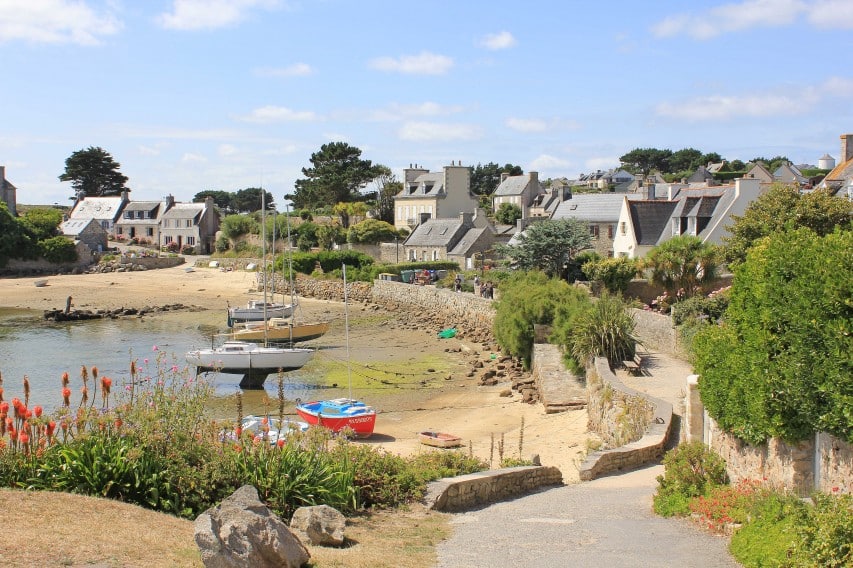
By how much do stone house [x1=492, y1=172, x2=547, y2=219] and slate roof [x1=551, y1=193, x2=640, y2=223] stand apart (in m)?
35.3

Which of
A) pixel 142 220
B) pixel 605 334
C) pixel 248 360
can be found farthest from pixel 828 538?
pixel 142 220

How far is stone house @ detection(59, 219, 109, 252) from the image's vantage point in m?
91.7

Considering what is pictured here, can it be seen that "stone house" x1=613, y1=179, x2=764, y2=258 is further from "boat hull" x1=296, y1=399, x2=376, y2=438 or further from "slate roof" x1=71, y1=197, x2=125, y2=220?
"slate roof" x1=71, y1=197, x2=125, y2=220

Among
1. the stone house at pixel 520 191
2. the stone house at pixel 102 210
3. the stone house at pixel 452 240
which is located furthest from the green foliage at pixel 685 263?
the stone house at pixel 102 210

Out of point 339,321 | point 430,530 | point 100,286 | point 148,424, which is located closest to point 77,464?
point 148,424

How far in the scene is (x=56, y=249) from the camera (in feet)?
281

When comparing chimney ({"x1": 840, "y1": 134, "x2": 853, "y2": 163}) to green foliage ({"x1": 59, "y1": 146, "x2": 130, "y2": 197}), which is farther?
green foliage ({"x1": 59, "y1": 146, "x2": 130, "y2": 197})

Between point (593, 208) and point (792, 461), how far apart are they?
48141 millimetres

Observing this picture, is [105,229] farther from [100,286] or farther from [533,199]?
[533,199]

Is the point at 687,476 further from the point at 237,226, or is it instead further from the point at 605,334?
the point at 237,226

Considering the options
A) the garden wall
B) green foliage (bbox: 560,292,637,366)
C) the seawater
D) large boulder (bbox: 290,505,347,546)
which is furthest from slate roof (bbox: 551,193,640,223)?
large boulder (bbox: 290,505,347,546)

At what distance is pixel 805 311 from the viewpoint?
11.8 meters

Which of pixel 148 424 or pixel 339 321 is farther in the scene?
pixel 339 321

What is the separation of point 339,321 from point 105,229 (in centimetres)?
5666
